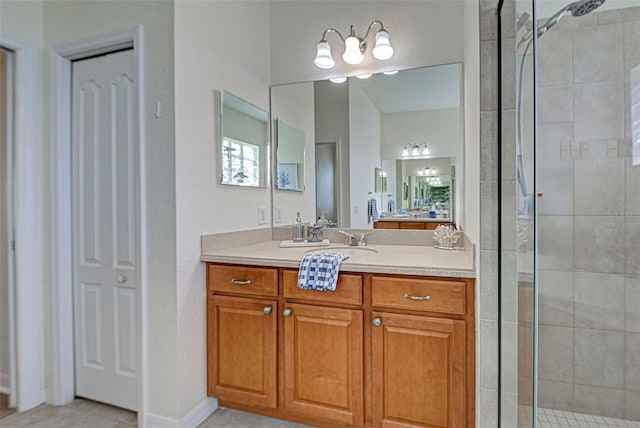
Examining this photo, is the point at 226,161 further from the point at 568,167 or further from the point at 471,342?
the point at 568,167

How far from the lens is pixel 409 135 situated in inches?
91.4

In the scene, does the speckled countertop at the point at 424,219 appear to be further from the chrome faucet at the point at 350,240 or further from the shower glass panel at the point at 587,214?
the shower glass panel at the point at 587,214

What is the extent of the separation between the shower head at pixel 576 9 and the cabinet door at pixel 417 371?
1.44m

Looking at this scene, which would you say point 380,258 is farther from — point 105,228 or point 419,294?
point 105,228

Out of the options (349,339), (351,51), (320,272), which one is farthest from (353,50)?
(349,339)

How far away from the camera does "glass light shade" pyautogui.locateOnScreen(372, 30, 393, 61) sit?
2.18 m

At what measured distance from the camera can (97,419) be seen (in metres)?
1.92

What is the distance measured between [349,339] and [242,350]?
592 millimetres

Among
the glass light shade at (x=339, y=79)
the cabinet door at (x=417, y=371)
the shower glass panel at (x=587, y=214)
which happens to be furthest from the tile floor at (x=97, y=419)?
the glass light shade at (x=339, y=79)

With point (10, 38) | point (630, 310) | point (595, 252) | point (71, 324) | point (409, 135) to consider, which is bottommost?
point (71, 324)

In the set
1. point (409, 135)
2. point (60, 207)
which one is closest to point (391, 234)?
point (409, 135)

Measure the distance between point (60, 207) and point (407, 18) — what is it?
7.77ft

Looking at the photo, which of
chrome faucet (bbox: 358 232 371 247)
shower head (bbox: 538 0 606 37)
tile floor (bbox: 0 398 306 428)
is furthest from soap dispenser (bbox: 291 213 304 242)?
shower head (bbox: 538 0 606 37)

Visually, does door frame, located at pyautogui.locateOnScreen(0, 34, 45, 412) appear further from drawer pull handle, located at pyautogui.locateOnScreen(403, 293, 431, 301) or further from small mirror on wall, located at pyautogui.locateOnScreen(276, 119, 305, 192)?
drawer pull handle, located at pyautogui.locateOnScreen(403, 293, 431, 301)
